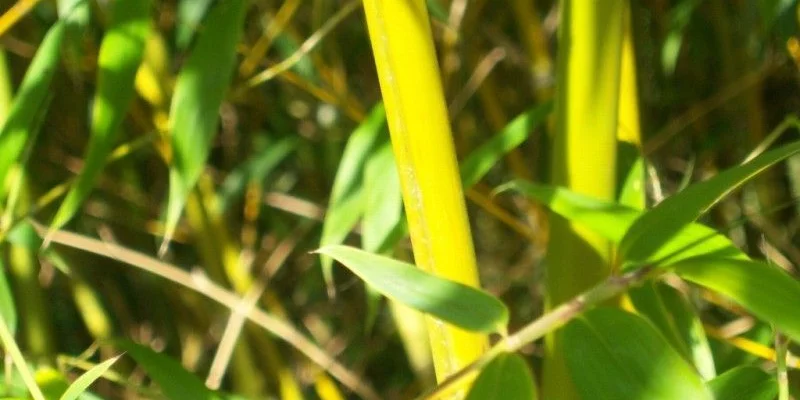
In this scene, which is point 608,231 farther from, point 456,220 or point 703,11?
point 703,11

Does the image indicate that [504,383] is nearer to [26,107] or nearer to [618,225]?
[618,225]

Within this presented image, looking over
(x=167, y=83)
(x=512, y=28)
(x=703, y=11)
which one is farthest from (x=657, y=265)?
(x=512, y=28)

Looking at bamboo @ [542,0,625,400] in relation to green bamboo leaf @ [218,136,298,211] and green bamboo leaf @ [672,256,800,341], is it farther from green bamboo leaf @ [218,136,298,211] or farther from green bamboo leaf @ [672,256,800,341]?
green bamboo leaf @ [218,136,298,211]

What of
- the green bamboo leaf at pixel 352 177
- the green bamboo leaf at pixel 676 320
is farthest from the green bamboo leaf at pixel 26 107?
the green bamboo leaf at pixel 676 320

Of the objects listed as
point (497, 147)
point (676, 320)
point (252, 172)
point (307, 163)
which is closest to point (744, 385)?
point (676, 320)

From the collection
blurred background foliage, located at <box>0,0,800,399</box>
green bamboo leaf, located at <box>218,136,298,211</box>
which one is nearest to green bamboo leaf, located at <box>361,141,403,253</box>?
blurred background foliage, located at <box>0,0,800,399</box>
